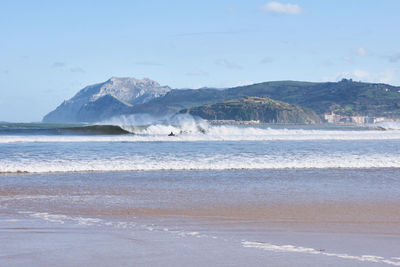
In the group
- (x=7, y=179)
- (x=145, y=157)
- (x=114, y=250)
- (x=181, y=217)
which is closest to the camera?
(x=114, y=250)

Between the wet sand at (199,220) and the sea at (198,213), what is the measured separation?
0.02 meters

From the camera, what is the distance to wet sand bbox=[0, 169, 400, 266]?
523 centimetres

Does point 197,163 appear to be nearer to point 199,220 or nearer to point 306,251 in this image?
point 199,220

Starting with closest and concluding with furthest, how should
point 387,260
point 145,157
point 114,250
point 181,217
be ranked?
point 387,260 → point 114,250 → point 181,217 → point 145,157

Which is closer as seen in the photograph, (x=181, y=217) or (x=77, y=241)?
(x=77, y=241)

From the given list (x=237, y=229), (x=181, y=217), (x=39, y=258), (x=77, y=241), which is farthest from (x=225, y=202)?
(x=39, y=258)

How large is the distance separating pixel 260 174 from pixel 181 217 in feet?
18.7

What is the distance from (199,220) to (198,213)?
524 millimetres

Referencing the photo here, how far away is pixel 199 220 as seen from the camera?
7316 mm

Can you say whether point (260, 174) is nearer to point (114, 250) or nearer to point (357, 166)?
point (357, 166)

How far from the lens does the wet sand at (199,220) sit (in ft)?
17.1

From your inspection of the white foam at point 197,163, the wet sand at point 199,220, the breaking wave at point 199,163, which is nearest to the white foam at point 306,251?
the wet sand at point 199,220

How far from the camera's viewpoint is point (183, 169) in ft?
46.4

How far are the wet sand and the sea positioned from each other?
2 centimetres
